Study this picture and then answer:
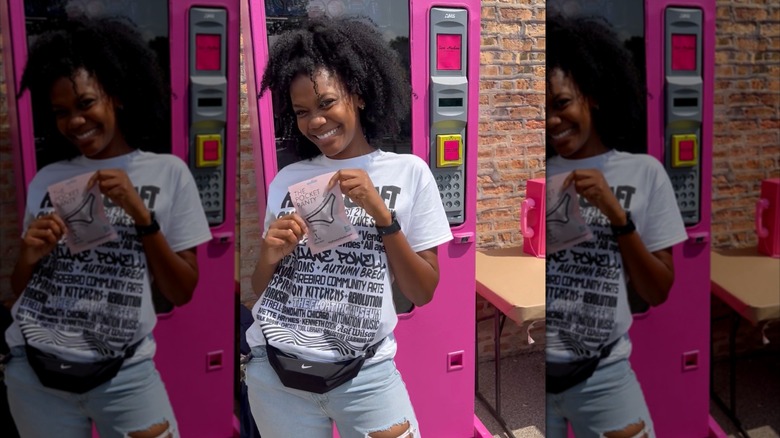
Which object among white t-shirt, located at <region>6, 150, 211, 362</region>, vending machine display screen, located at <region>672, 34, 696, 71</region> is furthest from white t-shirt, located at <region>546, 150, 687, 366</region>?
white t-shirt, located at <region>6, 150, 211, 362</region>

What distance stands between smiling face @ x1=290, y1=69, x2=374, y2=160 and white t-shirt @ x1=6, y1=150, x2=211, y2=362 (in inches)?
12.6

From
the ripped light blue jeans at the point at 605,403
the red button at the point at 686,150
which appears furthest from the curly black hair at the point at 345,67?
the ripped light blue jeans at the point at 605,403

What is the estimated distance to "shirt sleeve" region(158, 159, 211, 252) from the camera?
1535 millimetres

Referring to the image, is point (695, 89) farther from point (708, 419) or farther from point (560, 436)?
point (560, 436)

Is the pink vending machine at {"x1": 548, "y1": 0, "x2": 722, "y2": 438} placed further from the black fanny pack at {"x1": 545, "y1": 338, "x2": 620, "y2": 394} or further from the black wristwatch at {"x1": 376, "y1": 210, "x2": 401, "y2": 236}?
the black wristwatch at {"x1": 376, "y1": 210, "x2": 401, "y2": 236}

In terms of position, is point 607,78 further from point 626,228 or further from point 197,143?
point 197,143

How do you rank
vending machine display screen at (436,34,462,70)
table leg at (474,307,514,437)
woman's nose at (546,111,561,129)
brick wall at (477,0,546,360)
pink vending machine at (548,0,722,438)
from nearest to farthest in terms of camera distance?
pink vending machine at (548,0,722,438)
woman's nose at (546,111,561,129)
vending machine display screen at (436,34,462,70)
table leg at (474,307,514,437)
brick wall at (477,0,546,360)

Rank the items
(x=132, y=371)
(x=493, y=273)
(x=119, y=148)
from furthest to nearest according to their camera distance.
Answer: (x=493, y=273) → (x=132, y=371) → (x=119, y=148)

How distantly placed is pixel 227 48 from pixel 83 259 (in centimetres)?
60

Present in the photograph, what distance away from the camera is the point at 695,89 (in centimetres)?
135

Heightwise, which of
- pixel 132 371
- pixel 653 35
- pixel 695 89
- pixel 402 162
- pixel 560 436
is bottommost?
pixel 560 436

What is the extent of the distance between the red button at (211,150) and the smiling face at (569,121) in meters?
0.80

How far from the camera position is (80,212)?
4.70 ft

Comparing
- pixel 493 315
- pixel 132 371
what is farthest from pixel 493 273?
pixel 132 371
